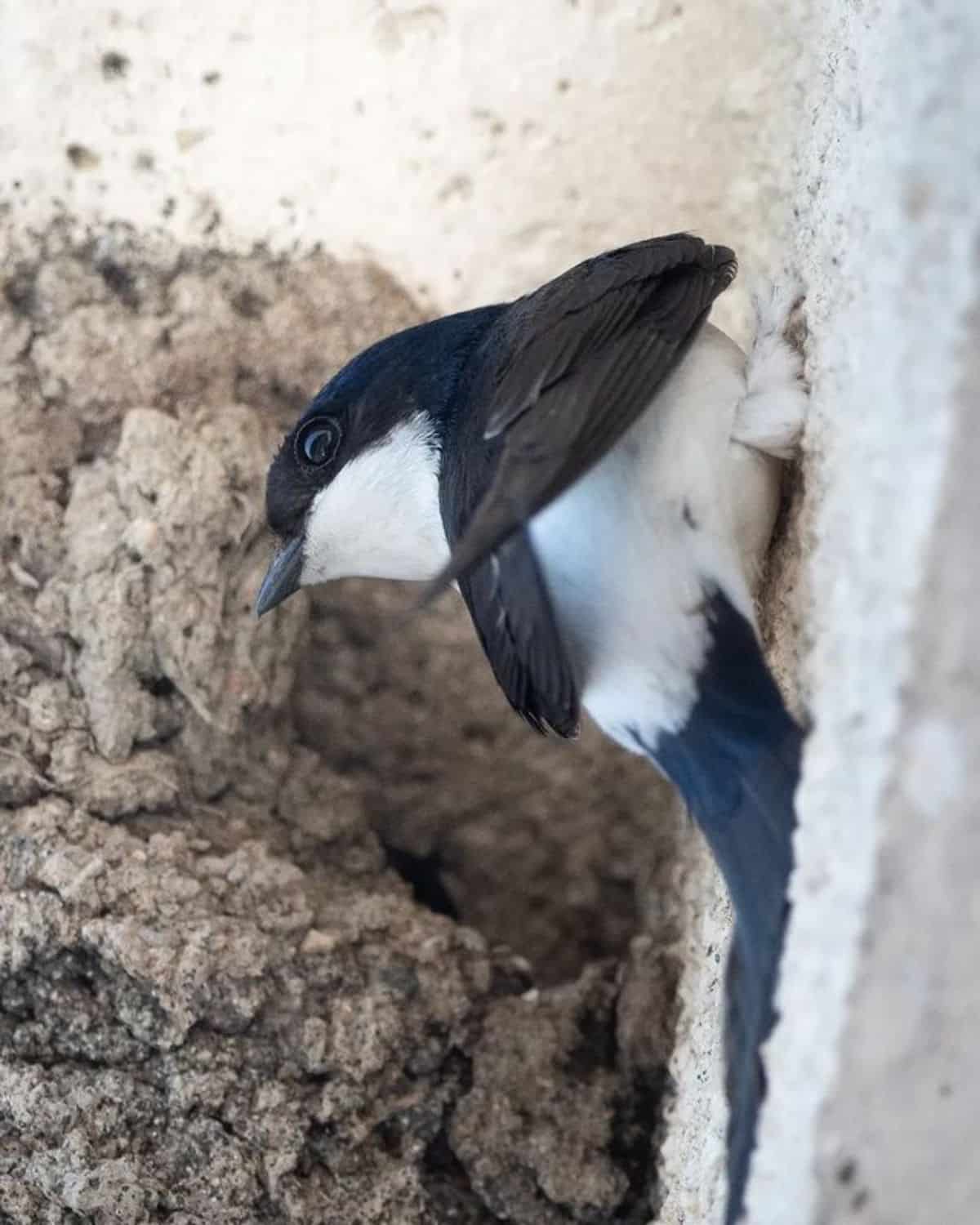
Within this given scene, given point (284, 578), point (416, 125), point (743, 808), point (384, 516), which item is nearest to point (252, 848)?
point (284, 578)

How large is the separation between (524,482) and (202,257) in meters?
1.10

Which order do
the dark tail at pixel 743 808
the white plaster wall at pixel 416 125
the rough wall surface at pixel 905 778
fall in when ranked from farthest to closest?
the white plaster wall at pixel 416 125
the dark tail at pixel 743 808
the rough wall surface at pixel 905 778

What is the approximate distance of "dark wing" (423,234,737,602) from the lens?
118cm

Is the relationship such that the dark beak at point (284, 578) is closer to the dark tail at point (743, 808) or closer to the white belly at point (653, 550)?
the white belly at point (653, 550)

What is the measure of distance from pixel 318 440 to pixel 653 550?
1.63 ft

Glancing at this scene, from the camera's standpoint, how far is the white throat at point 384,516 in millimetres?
1646

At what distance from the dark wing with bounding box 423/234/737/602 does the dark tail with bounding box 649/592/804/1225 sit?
0.23 meters

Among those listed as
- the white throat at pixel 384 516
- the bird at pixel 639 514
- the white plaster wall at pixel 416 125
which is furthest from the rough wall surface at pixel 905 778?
the white plaster wall at pixel 416 125

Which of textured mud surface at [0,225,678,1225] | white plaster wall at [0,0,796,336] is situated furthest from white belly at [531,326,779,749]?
white plaster wall at [0,0,796,336]

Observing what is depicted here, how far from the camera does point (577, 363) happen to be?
1.37 metres

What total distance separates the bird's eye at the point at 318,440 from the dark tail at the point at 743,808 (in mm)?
538

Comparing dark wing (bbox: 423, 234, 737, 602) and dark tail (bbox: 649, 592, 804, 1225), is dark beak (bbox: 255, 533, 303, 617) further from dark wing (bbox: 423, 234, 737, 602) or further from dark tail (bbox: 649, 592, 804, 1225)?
dark tail (bbox: 649, 592, 804, 1225)

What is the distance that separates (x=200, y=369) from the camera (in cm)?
209

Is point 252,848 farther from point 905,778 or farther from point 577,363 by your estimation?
point 905,778
